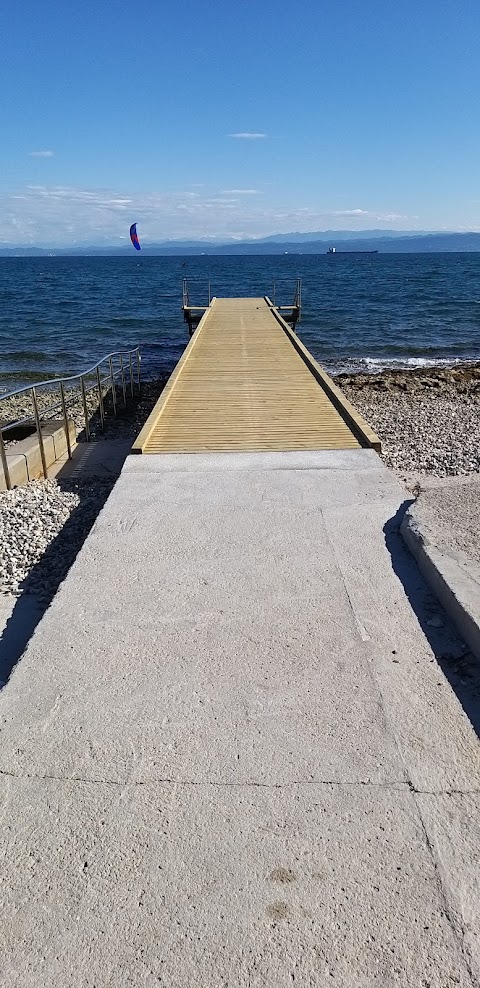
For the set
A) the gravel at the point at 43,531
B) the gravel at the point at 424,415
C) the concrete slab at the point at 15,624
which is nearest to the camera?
the concrete slab at the point at 15,624

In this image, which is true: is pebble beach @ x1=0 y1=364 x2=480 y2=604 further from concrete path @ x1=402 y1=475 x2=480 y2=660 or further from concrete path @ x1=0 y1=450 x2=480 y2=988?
concrete path @ x1=402 y1=475 x2=480 y2=660

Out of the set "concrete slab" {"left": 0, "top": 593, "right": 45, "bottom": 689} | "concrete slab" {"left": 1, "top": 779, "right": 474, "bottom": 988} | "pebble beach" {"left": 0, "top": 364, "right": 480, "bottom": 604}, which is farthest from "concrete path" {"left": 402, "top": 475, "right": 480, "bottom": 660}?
"concrete slab" {"left": 0, "top": 593, "right": 45, "bottom": 689}

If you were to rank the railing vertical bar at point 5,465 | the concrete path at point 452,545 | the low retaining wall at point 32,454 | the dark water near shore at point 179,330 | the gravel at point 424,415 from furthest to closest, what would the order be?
the dark water near shore at point 179,330
the gravel at point 424,415
the low retaining wall at point 32,454
the railing vertical bar at point 5,465
the concrete path at point 452,545

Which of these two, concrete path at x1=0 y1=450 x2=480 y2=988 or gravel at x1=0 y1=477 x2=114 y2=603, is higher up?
concrete path at x1=0 y1=450 x2=480 y2=988

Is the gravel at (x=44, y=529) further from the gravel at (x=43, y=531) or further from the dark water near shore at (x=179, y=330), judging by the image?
the dark water near shore at (x=179, y=330)

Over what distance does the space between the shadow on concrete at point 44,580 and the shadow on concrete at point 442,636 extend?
7.65 feet

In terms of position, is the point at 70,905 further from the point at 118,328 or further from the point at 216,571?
the point at 118,328

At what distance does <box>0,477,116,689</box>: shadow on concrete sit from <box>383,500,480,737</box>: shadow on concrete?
2.33 metres

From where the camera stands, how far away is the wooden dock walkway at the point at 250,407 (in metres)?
6.91

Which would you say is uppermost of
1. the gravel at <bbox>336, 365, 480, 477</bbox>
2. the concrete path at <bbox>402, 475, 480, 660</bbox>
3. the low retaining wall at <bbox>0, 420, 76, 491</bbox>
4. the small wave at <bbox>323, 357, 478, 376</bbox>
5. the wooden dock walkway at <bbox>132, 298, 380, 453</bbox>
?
the concrete path at <bbox>402, 475, 480, 660</bbox>

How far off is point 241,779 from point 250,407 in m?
6.24

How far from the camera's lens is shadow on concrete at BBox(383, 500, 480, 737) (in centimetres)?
306

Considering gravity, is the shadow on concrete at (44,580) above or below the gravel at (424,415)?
above

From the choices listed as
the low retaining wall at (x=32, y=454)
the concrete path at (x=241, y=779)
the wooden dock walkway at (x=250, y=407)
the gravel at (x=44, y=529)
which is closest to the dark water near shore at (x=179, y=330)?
the wooden dock walkway at (x=250, y=407)
